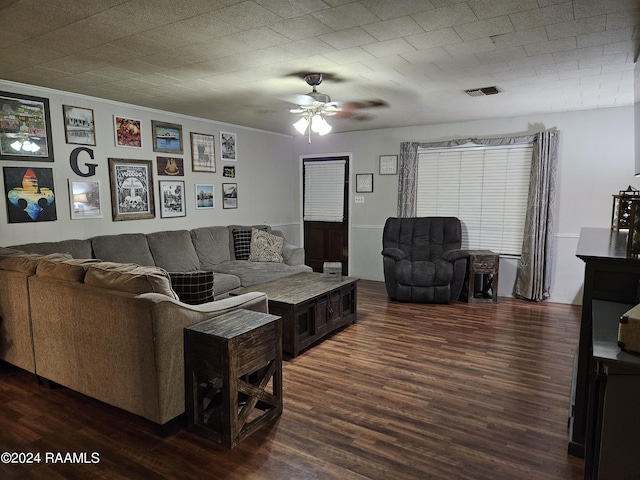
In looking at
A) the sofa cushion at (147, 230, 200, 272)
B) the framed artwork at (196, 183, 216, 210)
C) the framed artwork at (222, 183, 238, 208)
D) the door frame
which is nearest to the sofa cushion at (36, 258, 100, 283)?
the sofa cushion at (147, 230, 200, 272)

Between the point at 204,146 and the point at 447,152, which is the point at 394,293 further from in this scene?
the point at 204,146

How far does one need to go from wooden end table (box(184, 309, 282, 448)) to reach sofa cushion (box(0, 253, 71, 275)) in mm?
1383

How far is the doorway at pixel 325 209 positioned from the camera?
6719mm

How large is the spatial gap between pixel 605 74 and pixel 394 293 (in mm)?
3137

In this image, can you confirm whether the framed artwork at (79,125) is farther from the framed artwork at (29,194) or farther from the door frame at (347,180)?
the door frame at (347,180)

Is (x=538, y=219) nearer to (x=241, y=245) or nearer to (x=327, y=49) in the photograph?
(x=327, y=49)

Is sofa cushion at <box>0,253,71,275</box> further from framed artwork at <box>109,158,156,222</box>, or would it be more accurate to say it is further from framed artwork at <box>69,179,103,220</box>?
framed artwork at <box>109,158,156,222</box>

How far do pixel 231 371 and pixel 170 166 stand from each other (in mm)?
3565

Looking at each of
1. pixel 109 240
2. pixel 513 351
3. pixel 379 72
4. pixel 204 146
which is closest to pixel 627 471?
pixel 513 351

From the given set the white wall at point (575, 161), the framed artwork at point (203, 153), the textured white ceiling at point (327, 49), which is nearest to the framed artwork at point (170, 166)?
the framed artwork at point (203, 153)

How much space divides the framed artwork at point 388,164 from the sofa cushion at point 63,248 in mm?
4183

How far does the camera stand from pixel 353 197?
6.61m

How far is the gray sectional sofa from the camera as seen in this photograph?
4.02 metres

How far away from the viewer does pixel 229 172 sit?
5832 millimetres
